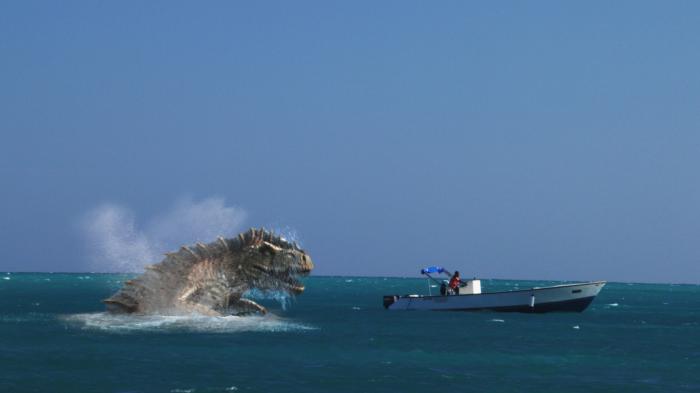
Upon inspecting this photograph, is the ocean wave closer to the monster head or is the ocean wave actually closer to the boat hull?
the monster head

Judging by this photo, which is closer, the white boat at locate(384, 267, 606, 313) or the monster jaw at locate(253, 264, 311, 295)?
the monster jaw at locate(253, 264, 311, 295)

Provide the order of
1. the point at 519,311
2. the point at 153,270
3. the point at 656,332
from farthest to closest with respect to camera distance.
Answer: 1. the point at 519,311
2. the point at 656,332
3. the point at 153,270

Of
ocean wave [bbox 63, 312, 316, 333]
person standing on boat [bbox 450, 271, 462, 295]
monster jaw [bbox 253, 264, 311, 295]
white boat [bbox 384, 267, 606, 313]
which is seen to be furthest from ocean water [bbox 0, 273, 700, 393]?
person standing on boat [bbox 450, 271, 462, 295]

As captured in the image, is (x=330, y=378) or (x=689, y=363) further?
(x=689, y=363)

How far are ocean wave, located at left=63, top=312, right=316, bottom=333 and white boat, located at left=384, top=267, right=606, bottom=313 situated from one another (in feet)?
67.4

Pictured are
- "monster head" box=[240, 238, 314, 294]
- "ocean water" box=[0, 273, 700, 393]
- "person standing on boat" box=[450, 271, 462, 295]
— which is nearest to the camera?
"ocean water" box=[0, 273, 700, 393]

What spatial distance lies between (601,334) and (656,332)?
6603 millimetres

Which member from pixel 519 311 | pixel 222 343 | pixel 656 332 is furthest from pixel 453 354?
pixel 519 311

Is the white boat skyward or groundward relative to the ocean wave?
skyward

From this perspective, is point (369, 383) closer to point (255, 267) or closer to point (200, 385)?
point (200, 385)

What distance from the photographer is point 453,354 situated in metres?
39.0

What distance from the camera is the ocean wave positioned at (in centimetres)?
4200

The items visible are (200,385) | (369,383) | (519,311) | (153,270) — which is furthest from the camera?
(519,311)

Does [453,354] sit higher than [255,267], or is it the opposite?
[255,267]
